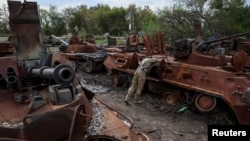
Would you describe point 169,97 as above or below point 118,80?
below

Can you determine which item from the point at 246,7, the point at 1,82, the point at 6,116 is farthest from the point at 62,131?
the point at 246,7

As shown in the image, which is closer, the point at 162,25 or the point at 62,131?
the point at 62,131

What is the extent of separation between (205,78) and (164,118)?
59.0 inches

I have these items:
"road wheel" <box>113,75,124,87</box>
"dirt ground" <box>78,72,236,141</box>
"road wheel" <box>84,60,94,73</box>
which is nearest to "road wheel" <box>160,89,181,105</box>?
"dirt ground" <box>78,72,236,141</box>

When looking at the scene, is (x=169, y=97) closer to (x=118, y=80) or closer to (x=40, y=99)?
(x=118, y=80)

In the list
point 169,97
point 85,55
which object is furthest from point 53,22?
point 169,97

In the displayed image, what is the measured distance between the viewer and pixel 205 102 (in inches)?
320

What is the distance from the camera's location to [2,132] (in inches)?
129

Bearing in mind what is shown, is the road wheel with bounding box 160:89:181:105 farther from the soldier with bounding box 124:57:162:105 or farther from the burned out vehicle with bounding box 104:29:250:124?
the soldier with bounding box 124:57:162:105

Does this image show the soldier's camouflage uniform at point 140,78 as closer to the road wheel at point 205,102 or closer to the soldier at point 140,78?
the soldier at point 140,78

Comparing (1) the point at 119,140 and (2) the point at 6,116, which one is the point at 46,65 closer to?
(2) the point at 6,116

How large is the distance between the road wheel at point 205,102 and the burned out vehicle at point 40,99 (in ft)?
12.1

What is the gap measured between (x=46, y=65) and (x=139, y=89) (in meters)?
5.80

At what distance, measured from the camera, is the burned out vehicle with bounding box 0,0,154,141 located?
3.33 metres
